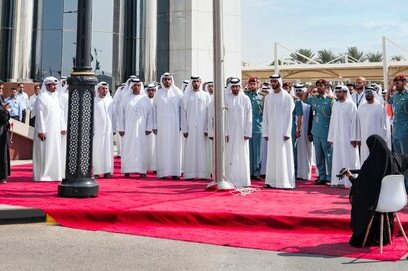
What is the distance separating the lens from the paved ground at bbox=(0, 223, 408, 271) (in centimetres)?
516

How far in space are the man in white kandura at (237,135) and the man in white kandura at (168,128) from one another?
1.59 meters

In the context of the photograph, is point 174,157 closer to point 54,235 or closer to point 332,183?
point 332,183

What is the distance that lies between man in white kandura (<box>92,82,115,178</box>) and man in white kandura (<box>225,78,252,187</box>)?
2764 mm

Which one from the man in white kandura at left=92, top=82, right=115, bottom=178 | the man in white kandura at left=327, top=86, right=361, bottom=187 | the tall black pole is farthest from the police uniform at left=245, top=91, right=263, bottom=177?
the tall black pole

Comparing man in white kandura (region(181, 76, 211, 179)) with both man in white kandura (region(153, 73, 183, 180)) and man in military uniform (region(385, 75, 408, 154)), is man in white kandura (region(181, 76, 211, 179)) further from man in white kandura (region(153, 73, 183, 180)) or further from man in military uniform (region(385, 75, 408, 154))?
man in military uniform (region(385, 75, 408, 154))

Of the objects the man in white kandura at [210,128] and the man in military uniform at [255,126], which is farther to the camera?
the man in military uniform at [255,126]

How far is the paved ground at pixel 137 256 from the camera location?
516 centimetres

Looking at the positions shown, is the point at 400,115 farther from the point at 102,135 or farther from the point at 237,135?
the point at 102,135

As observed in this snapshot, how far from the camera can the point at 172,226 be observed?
7.10m

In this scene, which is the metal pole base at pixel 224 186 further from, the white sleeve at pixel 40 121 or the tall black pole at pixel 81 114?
the white sleeve at pixel 40 121

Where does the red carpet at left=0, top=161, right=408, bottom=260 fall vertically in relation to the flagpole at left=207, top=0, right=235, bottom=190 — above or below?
below

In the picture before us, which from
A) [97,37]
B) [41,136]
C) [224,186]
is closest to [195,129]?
[224,186]

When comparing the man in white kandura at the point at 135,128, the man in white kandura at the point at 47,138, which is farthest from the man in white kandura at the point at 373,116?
the man in white kandura at the point at 47,138

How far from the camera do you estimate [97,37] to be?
1931 cm
